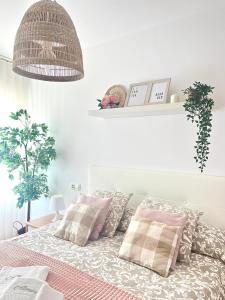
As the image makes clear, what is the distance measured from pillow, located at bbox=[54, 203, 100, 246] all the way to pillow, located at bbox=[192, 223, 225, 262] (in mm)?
878

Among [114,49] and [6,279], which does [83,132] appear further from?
[6,279]

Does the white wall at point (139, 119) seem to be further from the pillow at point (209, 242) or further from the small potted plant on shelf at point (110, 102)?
the pillow at point (209, 242)

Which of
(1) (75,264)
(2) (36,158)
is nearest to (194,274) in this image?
(1) (75,264)

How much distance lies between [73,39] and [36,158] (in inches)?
81.6

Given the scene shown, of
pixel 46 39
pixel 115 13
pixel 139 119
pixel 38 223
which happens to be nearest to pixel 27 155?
pixel 38 223

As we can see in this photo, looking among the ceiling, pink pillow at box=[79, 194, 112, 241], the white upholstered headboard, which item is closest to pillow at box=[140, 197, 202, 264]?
the white upholstered headboard

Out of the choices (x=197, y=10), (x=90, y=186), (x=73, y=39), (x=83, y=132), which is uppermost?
(x=197, y=10)

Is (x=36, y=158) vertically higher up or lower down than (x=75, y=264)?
higher up

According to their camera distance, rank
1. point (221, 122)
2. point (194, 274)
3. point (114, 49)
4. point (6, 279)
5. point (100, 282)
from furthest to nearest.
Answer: point (114, 49) → point (221, 122) → point (194, 274) → point (100, 282) → point (6, 279)

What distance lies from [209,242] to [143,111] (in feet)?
4.28

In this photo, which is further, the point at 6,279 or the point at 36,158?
the point at 36,158

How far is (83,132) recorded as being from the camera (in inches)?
123

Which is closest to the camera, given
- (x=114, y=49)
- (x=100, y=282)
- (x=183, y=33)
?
(x=100, y=282)

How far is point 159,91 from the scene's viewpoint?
2.43m
